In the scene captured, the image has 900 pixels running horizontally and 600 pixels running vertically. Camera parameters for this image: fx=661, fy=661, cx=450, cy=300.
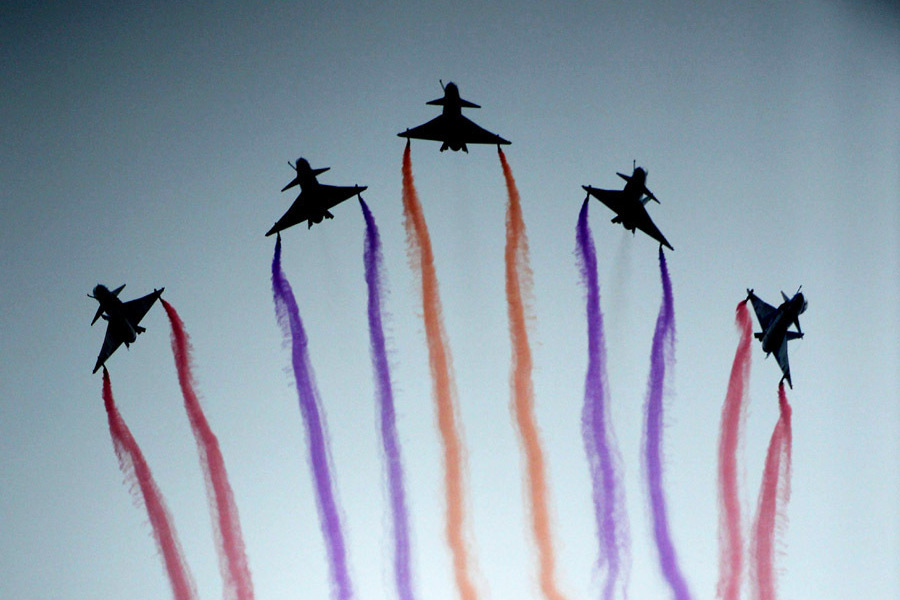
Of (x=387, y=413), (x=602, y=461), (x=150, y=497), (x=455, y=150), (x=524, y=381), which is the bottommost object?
(x=150, y=497)

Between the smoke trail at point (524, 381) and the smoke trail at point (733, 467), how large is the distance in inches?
20.9

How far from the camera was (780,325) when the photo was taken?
6.78ft

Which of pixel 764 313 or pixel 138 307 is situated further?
pixel 764 313

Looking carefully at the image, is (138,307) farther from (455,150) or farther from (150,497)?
(455,150)

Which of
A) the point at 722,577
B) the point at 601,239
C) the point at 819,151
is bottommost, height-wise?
the point at 722,577

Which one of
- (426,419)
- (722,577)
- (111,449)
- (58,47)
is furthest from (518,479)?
(58,47)

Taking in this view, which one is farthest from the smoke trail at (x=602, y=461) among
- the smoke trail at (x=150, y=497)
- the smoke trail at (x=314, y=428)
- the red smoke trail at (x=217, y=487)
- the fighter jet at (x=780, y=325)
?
the smoke trail at (x=150, y=497)

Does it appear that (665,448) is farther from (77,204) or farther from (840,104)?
(77,204)

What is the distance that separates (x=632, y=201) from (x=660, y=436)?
2.43ft

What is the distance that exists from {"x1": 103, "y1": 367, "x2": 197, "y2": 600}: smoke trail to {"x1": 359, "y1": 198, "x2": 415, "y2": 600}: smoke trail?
0.62 m

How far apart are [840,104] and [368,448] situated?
1931 mm

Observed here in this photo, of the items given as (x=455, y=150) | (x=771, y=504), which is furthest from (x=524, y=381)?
(x=771, y=504)

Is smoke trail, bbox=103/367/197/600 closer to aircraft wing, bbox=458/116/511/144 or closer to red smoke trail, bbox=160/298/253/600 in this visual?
red smoke trail, bbox=160/298/253/600

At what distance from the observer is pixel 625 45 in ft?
7.20
